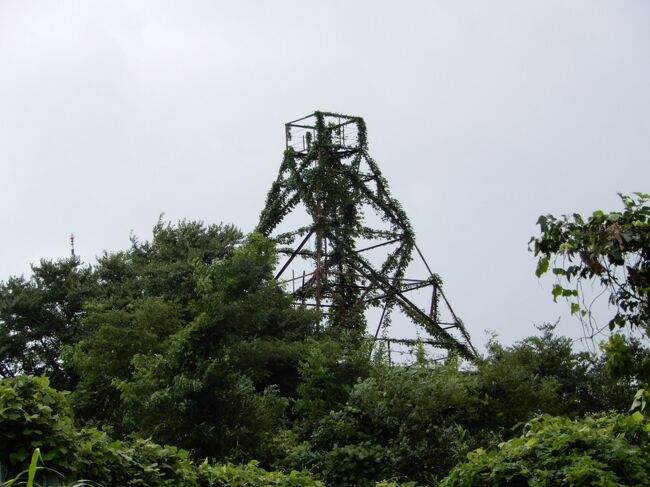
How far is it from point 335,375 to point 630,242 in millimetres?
13522

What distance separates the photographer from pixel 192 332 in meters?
14.6

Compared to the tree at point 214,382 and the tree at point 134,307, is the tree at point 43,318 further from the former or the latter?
the tree at point 214,382

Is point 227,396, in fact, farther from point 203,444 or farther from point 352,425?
point 352,425

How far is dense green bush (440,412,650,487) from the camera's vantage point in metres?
7.93

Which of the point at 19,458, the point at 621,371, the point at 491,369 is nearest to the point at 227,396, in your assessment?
the point at 491,369

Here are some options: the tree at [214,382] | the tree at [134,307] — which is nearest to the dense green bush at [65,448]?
the tree at [214,382]

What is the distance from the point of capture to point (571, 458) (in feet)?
26.8

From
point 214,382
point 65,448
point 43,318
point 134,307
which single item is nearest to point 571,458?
point 65,448

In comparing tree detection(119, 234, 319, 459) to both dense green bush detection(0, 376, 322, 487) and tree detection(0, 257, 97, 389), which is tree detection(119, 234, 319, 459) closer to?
dense green bush detection(0, 376, 322, 487)

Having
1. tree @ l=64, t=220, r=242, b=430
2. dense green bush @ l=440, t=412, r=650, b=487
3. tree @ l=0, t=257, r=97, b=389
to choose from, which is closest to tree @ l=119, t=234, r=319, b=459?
tree @ l=64, t=220, r=242, b=430

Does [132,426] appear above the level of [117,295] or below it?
below

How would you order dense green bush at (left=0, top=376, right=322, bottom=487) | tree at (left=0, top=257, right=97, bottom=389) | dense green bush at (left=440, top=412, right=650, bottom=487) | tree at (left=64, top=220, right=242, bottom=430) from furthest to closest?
tree at (left=0, top=257, right=97, bottom=389) → tree at (left=64, top=220, right=242, bottom=430) → dense green bush at (left=440, top=412, right=650, bottom=487) → dense green bush at (left=0, top=376, right=322, bottom=487)

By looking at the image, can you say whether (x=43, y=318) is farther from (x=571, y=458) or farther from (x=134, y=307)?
(x=571, y=458)

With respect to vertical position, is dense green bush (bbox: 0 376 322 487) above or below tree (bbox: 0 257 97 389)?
below
